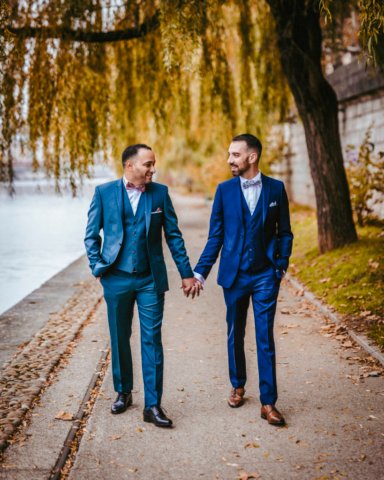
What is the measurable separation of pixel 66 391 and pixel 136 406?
71cm

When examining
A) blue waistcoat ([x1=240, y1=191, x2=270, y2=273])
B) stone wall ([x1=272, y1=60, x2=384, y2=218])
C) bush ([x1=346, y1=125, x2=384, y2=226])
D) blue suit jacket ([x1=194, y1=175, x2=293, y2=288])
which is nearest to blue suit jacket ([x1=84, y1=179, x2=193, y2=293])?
blue suit jacket ([x1=194, y1=175, x2=293, y2=288])

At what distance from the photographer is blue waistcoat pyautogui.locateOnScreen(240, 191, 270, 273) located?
4395mm

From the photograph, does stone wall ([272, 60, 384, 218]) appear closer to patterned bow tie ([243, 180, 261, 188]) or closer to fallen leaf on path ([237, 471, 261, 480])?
patterned bow tie ([243, 180, 261, 188])

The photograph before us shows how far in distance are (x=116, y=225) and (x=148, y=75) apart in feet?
20.8

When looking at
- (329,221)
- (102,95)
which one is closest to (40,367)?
(102,95)

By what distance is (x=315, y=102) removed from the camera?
31.9ft

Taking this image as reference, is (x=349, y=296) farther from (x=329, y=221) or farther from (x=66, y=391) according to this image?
(x=66, y=391)

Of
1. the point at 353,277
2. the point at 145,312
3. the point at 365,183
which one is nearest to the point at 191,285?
the point at 145,312

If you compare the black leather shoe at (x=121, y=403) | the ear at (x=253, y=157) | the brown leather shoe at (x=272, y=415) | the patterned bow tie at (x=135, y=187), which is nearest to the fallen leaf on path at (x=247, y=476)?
the brown leather shoe at (x=272, y=415)

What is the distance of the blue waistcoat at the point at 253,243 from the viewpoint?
439 cm

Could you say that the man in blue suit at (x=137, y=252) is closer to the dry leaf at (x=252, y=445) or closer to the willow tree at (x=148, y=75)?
the dry leaf at (x=252, y=445)

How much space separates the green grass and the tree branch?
180 inches

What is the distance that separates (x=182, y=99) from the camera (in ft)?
35.0

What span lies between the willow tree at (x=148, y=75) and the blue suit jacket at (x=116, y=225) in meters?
3.58
